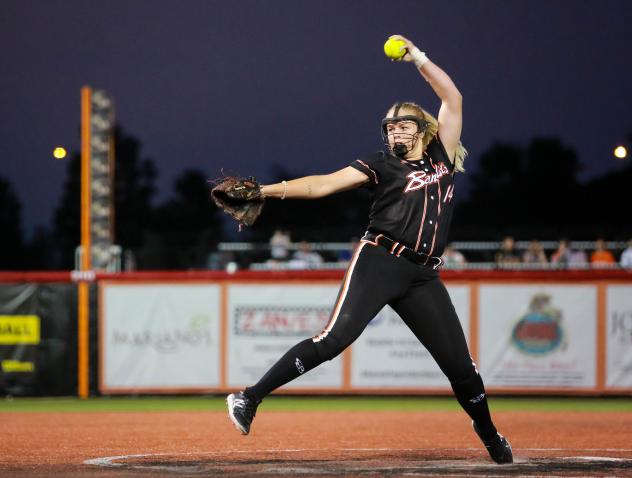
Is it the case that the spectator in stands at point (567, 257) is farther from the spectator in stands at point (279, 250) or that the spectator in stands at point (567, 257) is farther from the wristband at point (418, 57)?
the wristband at point (418, 57)

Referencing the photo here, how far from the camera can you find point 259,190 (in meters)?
6.63

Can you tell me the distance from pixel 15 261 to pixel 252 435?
139 ft

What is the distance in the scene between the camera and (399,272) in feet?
22.6

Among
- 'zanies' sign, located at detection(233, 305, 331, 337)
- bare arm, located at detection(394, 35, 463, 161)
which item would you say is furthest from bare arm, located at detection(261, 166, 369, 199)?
'zanies' sign, located at detection(233, 305, 331, 337)

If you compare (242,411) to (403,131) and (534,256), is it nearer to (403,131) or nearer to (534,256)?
(403,131)

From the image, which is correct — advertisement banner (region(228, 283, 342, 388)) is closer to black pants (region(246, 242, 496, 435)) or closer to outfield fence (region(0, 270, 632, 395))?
outfield fence (region(0, 270, 632, 395))

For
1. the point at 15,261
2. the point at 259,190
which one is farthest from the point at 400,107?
the point at 15,261

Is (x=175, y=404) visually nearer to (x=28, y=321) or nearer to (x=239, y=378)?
(x=239, y=378)

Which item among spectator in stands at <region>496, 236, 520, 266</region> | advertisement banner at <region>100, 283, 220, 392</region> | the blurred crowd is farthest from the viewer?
spectator in stands at <region>496, 236, 520, 266</region>

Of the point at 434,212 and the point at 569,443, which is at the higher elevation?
the point at 434,212

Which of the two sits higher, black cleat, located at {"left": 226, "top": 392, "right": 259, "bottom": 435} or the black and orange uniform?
the black and orange uniform

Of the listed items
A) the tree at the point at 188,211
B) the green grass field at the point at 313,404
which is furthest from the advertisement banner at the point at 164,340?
the tree at the point at 188,211

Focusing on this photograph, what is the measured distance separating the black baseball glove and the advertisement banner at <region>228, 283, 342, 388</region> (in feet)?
29.8

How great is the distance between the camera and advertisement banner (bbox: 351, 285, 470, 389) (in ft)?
51.5
